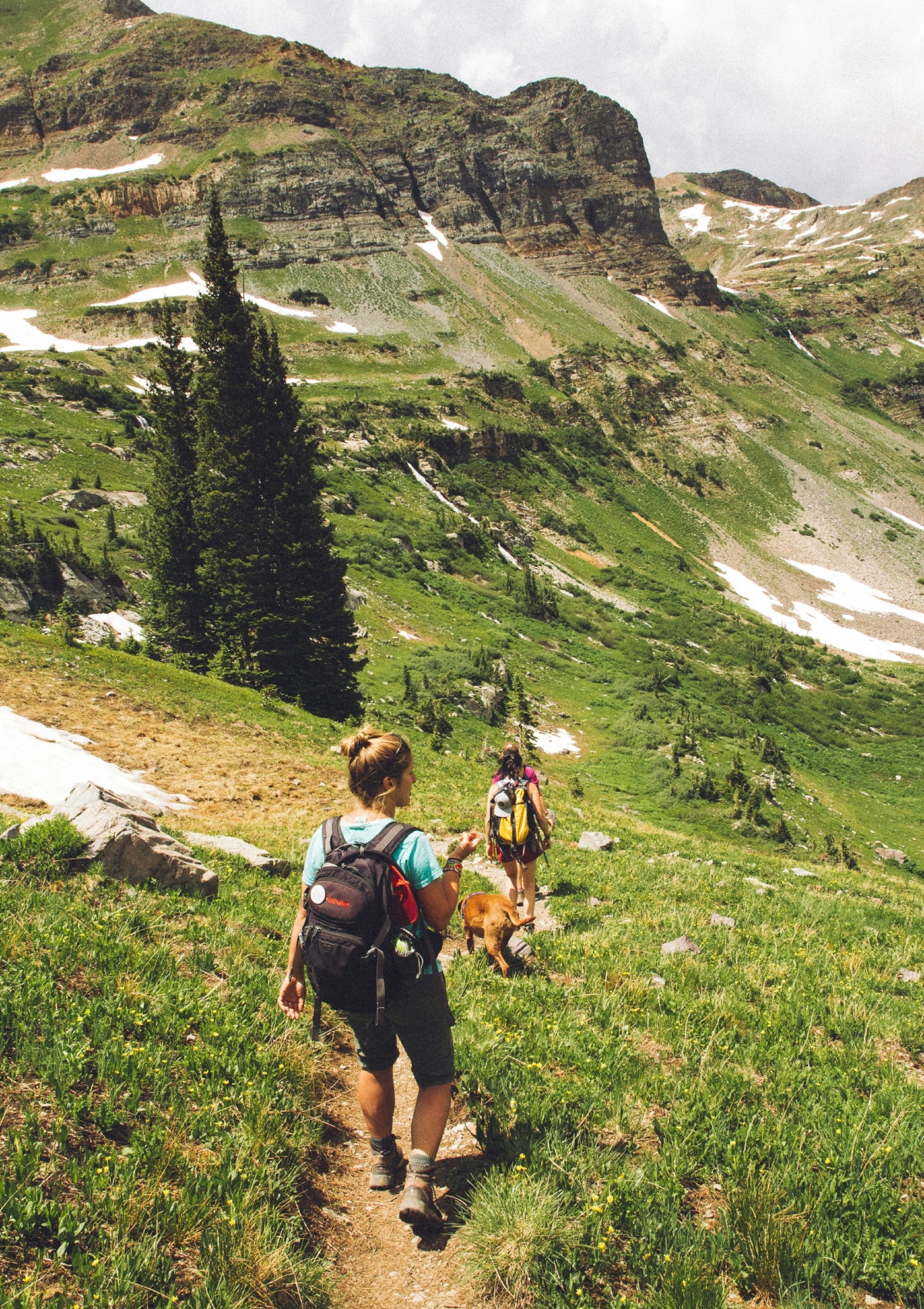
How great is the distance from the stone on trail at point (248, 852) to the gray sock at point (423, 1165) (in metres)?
4.98

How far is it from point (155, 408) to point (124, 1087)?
80.3ft

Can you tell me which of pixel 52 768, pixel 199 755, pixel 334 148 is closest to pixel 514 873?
pixel 52 768

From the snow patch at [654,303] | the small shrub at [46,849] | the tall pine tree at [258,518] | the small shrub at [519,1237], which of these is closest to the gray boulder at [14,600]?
the tall pine tree at [258,518]

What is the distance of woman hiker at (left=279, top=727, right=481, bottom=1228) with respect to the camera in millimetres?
3365

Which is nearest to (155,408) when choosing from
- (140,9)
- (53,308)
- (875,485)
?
(53,308)

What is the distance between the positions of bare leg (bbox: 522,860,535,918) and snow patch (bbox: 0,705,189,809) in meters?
5.73

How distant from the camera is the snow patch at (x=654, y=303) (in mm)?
134250

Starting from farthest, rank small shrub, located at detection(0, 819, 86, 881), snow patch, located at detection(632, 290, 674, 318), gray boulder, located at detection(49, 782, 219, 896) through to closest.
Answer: snow patch, located at detection(632, 290, 674, 318), gray boulder, located at detection(49, 782, 219, 896), small shrub, located at detection(0, 819, 86, 881)

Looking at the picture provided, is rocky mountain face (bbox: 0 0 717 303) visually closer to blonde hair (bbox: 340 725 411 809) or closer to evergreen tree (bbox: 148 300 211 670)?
evergreen tree (bbox: 148 300 211 670)

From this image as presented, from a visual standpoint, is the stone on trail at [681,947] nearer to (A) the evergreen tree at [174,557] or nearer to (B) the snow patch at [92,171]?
(A) the evergreen tree at [174,557]

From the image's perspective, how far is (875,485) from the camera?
346ft

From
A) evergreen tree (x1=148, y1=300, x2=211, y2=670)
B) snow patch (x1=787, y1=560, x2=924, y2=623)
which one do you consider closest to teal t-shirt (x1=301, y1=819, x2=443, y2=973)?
evergreen tree (x1=148, y1=300, x2=211, y2=670)

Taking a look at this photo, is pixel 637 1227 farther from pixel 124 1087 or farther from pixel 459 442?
pixel 459 442

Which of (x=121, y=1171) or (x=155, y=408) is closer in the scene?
(x=121, y=1171)
